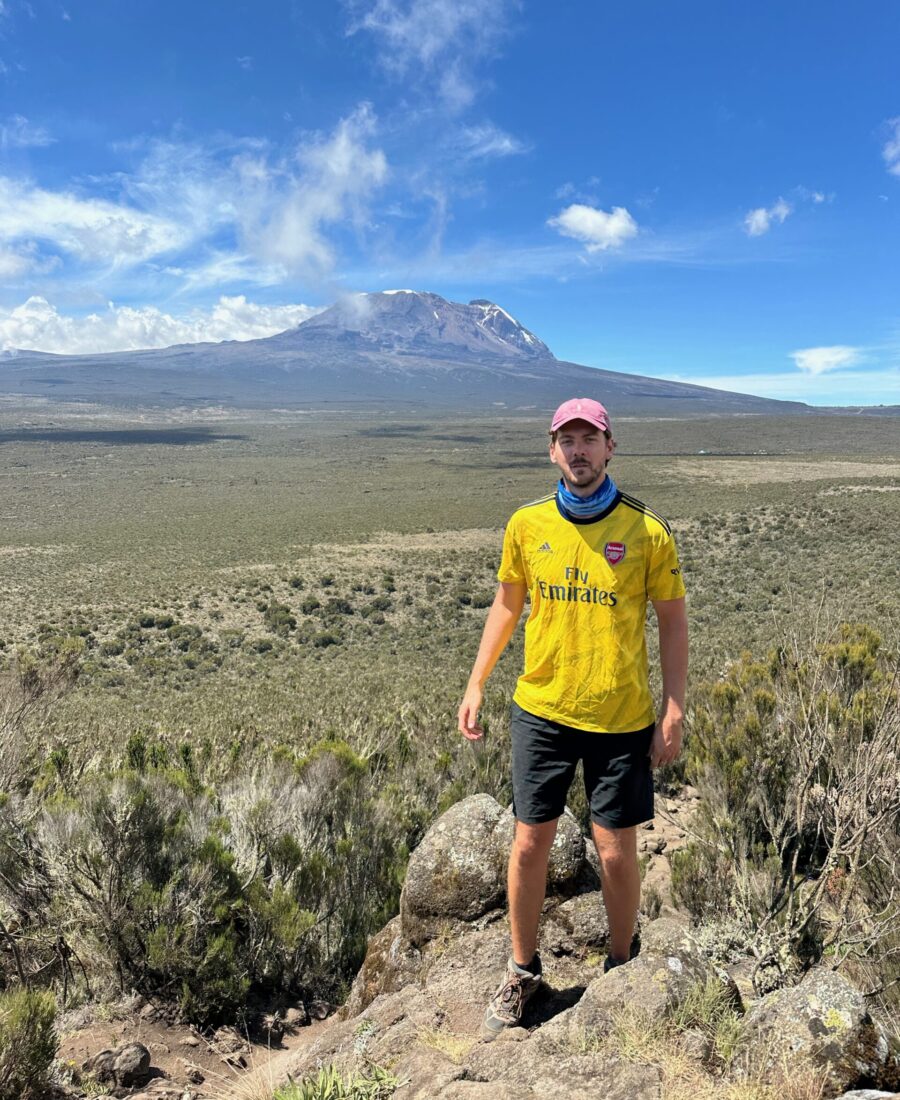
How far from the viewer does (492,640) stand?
262cm

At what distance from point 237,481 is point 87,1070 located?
6635cm

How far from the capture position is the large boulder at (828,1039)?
168 centimetres

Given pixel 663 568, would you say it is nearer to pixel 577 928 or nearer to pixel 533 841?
pixel 533 841

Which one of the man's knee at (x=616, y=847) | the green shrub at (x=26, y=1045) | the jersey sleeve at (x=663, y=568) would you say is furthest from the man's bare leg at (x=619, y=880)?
the green shrub at (x=26, y=1045)

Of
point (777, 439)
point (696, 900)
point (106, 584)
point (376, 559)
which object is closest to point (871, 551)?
point (376, 559)

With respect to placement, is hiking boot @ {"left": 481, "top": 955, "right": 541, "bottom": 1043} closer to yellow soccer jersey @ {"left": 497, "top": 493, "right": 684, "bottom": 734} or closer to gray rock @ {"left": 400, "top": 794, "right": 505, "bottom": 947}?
gray rock @ {"left": 400, "top": 794, "right": 505, "bottom": 947}

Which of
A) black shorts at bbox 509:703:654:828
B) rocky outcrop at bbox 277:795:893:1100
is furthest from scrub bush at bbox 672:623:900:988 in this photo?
black shorts at bbox 509:703:654:828

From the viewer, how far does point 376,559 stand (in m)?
31.9

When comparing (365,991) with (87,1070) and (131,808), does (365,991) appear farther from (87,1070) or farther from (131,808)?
(131,808)

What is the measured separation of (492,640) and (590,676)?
1.62ft

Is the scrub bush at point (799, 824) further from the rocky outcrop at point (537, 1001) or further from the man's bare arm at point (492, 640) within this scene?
the man's bare arm at point (492, 640)

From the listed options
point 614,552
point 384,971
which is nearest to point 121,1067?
point 384,971

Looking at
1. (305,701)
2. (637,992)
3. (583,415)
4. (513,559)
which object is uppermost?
(583,415)

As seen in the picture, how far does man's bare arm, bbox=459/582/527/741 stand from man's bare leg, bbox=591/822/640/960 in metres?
0.58
